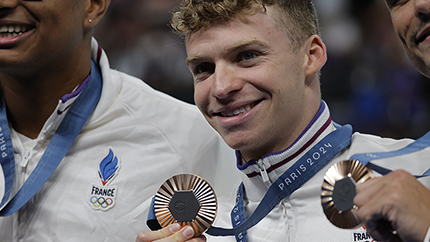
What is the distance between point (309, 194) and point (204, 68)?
726mm

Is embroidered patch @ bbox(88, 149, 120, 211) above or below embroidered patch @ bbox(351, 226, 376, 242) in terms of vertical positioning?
below

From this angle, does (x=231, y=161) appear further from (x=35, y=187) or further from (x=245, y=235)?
(x=35, y=187)

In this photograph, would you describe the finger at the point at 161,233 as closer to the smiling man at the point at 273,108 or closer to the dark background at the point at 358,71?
the smiling man at the point at 273,108

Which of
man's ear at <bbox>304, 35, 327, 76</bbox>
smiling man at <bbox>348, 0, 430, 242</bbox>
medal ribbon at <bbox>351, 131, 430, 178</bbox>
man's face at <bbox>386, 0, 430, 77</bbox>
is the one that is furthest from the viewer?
man's ear at <bbox>304, 35, 327, 76</bbox>

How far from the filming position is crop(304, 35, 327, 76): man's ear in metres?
1.95

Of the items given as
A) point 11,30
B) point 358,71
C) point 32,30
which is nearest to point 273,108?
point 32,30

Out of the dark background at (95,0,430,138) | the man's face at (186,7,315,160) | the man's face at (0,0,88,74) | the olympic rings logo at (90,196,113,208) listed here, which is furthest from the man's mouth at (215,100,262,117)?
the dark background at (95,0,430,138)

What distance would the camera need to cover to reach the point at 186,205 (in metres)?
1.63

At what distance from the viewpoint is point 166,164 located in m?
2.42

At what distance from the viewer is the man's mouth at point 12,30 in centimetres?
228

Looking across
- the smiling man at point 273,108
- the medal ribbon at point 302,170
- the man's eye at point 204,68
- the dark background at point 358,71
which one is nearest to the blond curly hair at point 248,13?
the smiling man at point 273,108

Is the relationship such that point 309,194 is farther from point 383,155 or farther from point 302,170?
point 383,155

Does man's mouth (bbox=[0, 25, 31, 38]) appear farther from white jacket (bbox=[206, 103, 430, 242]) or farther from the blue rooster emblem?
white jacket (bbox=[206, 103, 430, 242])

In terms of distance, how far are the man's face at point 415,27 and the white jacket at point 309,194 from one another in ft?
1.21
